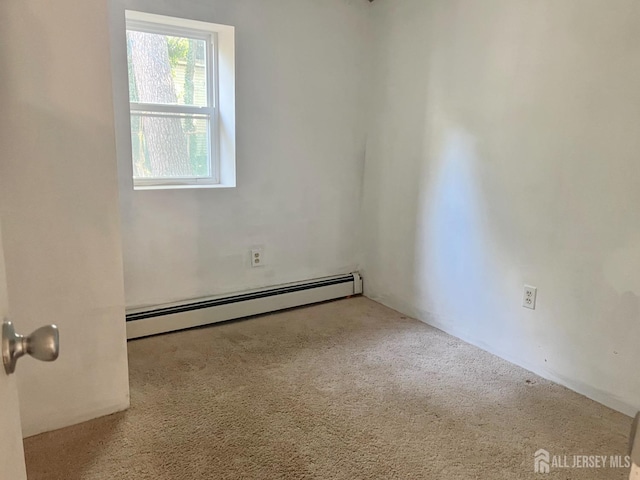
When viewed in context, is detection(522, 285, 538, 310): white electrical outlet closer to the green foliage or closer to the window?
the window

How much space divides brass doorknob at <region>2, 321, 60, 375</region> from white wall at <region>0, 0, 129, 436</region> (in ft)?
3.72

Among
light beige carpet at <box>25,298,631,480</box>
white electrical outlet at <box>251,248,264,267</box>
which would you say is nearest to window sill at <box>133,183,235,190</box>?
white electrical outlet at <box>251,248,264,267</box>

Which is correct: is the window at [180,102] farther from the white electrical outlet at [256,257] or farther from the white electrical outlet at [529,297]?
the white electrical outlet at [529,297]

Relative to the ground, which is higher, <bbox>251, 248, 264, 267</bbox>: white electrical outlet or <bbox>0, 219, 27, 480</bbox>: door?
<bbox>0, 219, 27, 480</bbox>: door

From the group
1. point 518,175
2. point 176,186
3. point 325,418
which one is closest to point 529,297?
point 518,175

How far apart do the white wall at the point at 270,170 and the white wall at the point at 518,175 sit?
0.77 ft

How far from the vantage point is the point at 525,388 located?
223 centimetres

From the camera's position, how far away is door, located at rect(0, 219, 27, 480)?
2.19 ft

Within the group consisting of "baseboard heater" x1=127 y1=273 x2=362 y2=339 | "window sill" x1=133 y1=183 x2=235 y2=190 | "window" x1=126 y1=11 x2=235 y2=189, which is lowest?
"baseboard heater" x1=127 y1=273 x2=362 y2=339

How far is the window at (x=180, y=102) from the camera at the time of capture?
261cm

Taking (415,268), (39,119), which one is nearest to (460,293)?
(415,268)

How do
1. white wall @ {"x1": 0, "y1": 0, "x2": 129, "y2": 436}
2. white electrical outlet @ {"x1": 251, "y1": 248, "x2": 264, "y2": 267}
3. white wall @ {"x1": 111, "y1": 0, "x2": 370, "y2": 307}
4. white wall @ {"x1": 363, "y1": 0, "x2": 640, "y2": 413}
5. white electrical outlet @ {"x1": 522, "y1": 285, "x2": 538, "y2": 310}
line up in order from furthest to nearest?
1. white electrical outlet @ {"x1": 251, "y1": 248, "x2": 264, "y2": 267}
2. white wall @ {"x1": 111, "y1": 0, "x2": 370, "y2": 307}
3. white electrical outlet @ {"x1": 522, "y1": 285, "x2": 538, "y2": 310}
4. white wall @ {"x1": 363, "y1": 0, "x2": 640, "y2": 413}
5. white wall @ {"x1": 0, "y1": 0, "x2": 129, "y2": 436}

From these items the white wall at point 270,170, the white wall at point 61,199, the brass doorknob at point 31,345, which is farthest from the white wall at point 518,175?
the brass doorknob at point 31,345

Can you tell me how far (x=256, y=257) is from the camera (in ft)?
9.89
